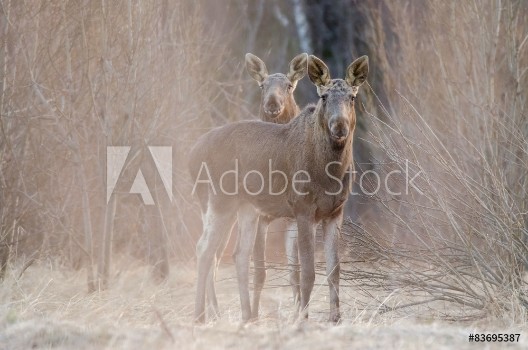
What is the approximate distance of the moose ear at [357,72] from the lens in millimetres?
9250

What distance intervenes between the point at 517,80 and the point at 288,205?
4.63 meters

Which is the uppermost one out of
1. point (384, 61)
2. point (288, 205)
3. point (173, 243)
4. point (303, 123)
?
point (384, 61)

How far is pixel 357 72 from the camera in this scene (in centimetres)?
933

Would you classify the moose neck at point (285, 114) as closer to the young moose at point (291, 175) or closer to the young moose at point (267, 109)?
the young moose at point (267, 109)

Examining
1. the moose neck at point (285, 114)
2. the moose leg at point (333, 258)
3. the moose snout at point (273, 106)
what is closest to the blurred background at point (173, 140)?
the moose leg at point (333, 258)

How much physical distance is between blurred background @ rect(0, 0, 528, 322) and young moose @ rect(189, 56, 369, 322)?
0.60 m

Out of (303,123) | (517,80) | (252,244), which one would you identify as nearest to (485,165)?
(303,123)

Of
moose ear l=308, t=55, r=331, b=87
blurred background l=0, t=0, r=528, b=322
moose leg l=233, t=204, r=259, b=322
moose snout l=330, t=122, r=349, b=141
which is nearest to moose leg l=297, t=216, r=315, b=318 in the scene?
blurred background l=0, t=0, r=528, b=322

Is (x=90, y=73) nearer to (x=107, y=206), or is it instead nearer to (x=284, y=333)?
(x=107, y=206)

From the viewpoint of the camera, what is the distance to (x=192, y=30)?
590 inches

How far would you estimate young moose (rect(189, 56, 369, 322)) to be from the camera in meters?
8.97

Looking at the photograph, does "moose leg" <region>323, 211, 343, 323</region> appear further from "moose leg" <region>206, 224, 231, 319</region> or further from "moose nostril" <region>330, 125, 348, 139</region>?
"moose leg" <region>206, 224, 231, 319</region>

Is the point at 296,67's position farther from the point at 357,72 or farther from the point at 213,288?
the point at 213,288

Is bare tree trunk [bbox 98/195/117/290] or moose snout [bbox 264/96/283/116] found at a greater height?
moose snout [bbox 264/96/283/116]
